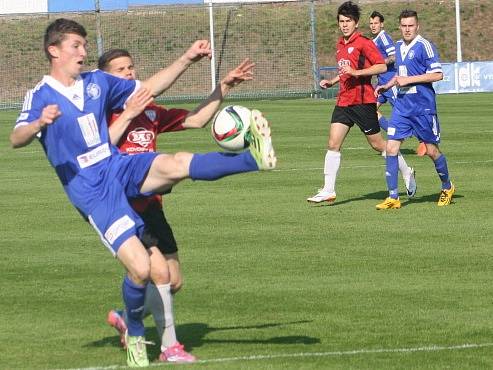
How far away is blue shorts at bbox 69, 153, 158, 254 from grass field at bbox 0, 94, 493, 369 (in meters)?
0.82

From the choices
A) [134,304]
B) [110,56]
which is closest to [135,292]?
[134,304]

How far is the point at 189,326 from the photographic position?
900 cm

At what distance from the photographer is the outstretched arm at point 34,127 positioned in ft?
24.2

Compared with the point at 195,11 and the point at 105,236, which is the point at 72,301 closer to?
the point at 105,236

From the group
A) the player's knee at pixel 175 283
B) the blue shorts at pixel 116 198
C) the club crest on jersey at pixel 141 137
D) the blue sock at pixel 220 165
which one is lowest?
the player's knee at pixel 175 283

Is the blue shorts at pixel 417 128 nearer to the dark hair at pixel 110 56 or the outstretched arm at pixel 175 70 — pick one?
the dark hair at pixel 110 56

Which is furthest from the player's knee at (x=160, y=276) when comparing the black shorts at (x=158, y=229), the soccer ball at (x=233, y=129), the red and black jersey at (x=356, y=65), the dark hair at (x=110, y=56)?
the red and black jersey at (x=356, y=65)

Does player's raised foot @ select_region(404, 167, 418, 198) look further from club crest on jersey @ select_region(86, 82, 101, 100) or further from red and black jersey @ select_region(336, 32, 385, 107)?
club crest on jersey @ select_region(86, 82, 101, 100)

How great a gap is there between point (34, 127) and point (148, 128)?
1126 millimetres

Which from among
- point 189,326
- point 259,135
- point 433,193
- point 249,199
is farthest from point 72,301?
point 433,193

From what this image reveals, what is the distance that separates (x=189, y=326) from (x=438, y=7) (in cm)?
5605

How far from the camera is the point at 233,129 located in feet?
25.7

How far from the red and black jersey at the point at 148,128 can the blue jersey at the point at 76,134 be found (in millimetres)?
469

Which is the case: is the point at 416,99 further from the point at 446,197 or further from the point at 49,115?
the point at 49,115
